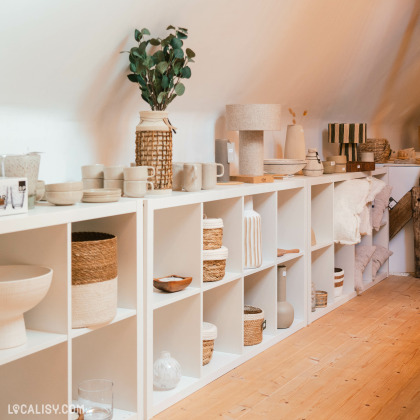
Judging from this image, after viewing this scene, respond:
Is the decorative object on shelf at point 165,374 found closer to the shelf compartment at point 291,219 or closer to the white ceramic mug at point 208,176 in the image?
the white ceramic mug at point 208,176

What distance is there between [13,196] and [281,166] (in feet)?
7.57

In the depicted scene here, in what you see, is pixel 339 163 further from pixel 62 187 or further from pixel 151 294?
pixel 62 187

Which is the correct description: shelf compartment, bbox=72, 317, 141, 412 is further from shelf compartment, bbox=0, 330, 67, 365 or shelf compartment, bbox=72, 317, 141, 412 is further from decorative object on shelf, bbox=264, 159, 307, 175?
decorative object on shelf, bbox=264, 159, 307, 175

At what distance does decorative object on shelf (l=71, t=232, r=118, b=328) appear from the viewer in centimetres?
252

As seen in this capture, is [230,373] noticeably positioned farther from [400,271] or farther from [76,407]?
[400,271]

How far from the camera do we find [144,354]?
9.25ft

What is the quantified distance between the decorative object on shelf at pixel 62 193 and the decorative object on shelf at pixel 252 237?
4.34 ft

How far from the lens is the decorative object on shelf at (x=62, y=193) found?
8.24 feet

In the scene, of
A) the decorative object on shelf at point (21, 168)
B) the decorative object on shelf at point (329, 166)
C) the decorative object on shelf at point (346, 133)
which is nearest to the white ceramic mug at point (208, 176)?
the decorative object on shelf at point (21, 168)

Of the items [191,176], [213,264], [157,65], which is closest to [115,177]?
[191,176]

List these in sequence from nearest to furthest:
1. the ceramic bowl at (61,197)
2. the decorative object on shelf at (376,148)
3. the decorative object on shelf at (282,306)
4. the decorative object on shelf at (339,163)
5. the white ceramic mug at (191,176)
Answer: the ceramic bowl at (61,197)
the white ceramic mug at (191,176)
the decorative object on shelf at (282,306)
the decorative object on shelf at (339,163)
the decorative object on shelf at (376,148)

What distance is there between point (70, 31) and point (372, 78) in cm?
372

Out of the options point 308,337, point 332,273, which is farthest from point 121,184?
point 332,273

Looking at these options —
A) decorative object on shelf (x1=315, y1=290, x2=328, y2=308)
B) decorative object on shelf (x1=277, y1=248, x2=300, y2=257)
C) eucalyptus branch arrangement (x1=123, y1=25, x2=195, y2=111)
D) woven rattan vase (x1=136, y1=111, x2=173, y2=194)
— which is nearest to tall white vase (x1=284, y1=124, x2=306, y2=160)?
decorative object on shelf (x1=277, y1=248, x2=300, y2=257)
